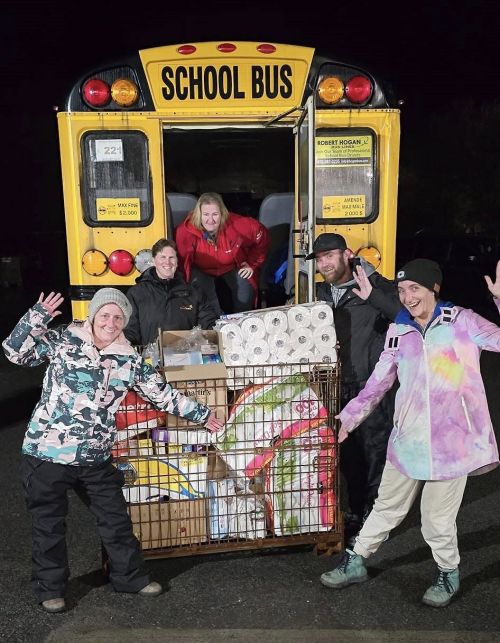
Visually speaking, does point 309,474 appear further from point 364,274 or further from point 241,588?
point 364,274

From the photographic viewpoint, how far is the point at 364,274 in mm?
3924

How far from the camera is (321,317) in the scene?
377cm

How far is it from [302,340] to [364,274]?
55cm

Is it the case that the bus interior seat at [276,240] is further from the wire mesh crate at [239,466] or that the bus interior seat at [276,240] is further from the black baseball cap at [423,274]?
the black baseball cap at [423,274]

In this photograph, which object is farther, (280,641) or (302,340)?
(302,340)

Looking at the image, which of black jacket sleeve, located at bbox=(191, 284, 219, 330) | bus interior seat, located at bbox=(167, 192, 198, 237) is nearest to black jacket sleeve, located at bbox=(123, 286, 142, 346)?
black jacket sleeve, located at bbox=(191, 284, 219, 330)

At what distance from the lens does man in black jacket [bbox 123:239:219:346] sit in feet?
15.0

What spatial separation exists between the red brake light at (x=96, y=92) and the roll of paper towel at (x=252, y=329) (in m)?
2.53

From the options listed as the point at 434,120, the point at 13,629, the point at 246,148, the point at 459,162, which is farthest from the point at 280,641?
the point at 434,120

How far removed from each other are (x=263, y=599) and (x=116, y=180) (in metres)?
3.34

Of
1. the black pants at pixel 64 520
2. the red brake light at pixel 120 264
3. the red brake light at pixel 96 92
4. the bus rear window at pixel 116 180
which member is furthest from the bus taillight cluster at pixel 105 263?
the black pants at pixel 64 520

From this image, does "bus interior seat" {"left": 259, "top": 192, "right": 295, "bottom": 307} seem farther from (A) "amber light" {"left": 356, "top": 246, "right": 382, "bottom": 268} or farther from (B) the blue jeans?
(A) "amber light" {"left": 356, "top": 246, "right": 382, "bottom": 268}

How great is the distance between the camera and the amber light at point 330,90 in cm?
529

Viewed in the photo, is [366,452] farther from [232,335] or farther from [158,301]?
[158,301]
